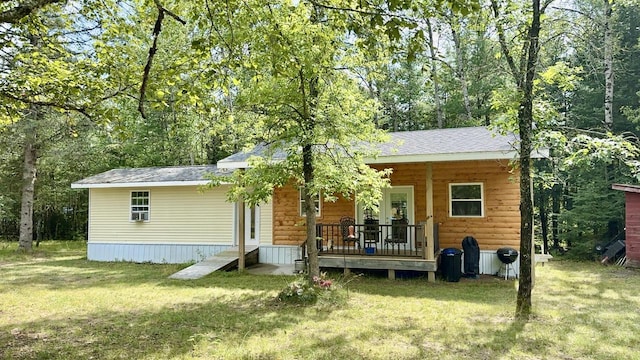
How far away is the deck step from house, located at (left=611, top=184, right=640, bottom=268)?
11.2 m

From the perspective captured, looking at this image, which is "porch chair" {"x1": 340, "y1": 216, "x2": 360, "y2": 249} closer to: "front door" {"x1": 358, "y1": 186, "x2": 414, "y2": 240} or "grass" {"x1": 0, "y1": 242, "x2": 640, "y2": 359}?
"front door" {"x1": 358, "y1": 186, "x2": 414, "y2": 240}

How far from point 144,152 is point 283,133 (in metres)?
17.8

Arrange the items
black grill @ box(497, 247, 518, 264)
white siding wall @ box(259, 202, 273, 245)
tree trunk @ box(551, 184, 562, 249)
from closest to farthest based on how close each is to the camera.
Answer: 1. black grill @ box(497, 247, 518, 264)
2. white siding wall @ box(259, 202, 273, 245)
3. tree trunk @ box(551, 184, 562, 249)

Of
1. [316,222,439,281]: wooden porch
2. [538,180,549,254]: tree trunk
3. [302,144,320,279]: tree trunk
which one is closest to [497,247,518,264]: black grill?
[316,222,439,281]: wooden porch

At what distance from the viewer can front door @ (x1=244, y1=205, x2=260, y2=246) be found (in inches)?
521

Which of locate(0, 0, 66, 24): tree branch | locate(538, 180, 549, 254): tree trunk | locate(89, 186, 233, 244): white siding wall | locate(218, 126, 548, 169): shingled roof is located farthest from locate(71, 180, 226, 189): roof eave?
locate(538, 180, 549, 254): tree trunk

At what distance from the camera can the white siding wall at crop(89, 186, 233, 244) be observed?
1366 cm

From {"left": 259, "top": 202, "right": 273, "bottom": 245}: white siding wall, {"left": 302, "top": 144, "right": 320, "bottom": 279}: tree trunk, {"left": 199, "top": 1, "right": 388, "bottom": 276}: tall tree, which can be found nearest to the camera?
{"left": 199, "top": 1, "right": 388, "bottom": 276}: tall tree

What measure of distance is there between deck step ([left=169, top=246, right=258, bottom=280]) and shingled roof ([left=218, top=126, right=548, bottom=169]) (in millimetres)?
2711

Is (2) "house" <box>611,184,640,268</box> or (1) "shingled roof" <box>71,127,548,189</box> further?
(2) "house" <box>611,184,640,268</box>

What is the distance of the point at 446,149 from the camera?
975 centimetres

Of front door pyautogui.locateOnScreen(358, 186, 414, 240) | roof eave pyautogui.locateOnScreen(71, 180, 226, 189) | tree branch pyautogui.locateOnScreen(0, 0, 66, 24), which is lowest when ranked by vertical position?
front door pyautogui.locateOnScreen(358, 186, 414, 240)

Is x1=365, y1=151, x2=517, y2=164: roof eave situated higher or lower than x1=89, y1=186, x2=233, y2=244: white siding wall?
higher

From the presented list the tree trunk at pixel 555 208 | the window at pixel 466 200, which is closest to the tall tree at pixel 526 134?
the window at pixel 466 200
